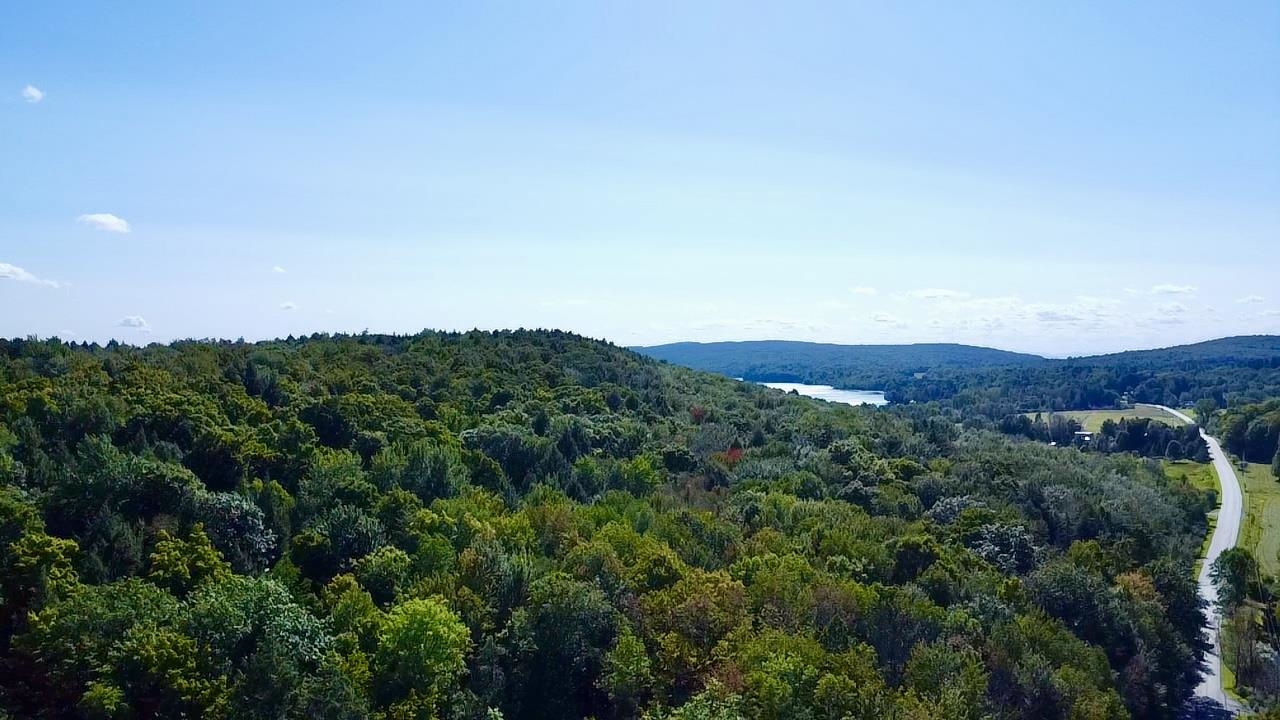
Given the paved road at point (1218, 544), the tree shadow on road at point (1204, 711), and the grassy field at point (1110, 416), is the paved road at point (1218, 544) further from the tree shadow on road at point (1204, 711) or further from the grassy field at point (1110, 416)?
the grassy field at point (1110, 416)

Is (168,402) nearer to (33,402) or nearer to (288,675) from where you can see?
(33,402)

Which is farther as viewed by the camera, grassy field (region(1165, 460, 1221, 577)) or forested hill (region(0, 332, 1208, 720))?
grassy field (region(1165, 460, 1221, 577))

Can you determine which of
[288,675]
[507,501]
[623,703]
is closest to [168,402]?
[507,501]

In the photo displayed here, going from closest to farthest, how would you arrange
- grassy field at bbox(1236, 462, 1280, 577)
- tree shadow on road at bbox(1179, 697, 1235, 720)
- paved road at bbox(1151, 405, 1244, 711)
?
tree shadow on road at bbox(1179, 697, 1235, 720), paved road at bbox(1151, 405, 1244, 711), grassy field at bbox(1236, 462, 1280, 577)

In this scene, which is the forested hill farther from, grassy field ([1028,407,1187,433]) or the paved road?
grassy field ([1028,407,1187,433])

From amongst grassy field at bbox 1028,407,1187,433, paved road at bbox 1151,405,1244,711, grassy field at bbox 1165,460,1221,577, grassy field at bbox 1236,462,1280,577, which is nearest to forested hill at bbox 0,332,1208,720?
paved road at bbox 1151,405,1244,711

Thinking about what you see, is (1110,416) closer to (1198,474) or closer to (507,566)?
(1198,474)

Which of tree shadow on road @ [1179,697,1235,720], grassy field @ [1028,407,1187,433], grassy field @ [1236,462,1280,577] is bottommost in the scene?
tree shadow on road @ [1179,697,1235,720]
